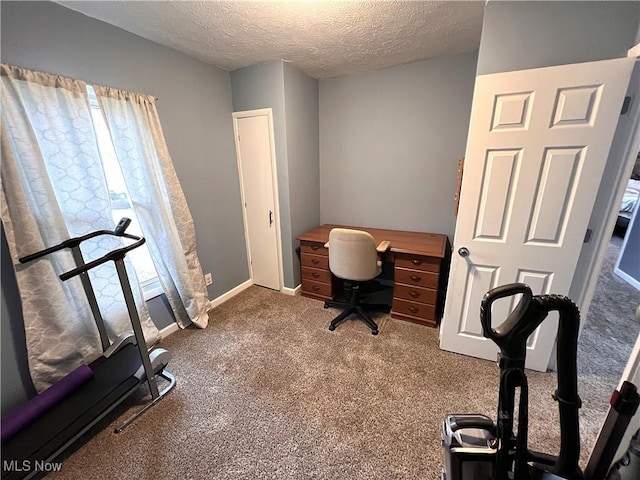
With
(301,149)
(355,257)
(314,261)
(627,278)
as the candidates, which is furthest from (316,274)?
(627,278)

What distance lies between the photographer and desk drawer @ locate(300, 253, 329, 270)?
9.40 feet

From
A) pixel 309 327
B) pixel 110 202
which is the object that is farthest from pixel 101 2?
pixel 309 327

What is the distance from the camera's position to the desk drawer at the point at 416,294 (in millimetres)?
2379

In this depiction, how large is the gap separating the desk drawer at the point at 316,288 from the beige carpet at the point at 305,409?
1.94 feet

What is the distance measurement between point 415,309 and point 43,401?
266cm

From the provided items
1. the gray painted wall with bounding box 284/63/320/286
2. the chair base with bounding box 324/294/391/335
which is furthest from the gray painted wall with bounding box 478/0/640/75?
the chair base with bounding box 324/294/391/335

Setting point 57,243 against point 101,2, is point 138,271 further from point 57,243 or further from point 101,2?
point 101,2

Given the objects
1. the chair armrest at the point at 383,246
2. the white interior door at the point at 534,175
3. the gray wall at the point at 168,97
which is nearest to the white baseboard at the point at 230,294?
the gray wall at the point at 168,97

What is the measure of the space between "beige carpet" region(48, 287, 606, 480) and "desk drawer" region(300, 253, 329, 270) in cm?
72

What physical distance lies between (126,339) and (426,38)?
3259mm

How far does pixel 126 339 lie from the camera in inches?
75.1

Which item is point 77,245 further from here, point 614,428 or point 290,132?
point 614,428

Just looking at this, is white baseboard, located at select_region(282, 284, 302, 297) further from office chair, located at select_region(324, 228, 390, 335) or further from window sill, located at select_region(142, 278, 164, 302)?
window sill, located at select_region(142, 278, 164, 302)

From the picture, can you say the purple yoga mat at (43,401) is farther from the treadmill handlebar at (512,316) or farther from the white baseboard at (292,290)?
the treadmill handlebar at (512,316)
